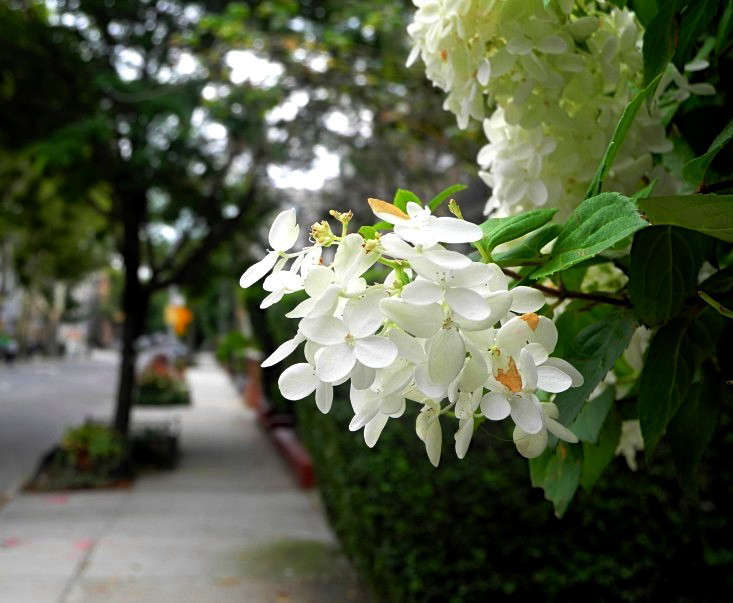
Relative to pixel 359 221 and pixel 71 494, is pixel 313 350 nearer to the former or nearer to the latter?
pixel 359 221

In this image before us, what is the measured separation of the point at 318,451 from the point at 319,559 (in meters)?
1.76

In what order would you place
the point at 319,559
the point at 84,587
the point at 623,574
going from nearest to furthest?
1. the point at 623,574
2. the point at 84,587
3. the point at 319,559

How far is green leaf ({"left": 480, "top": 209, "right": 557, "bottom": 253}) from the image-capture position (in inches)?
41.4

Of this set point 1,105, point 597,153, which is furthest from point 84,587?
point 1,105


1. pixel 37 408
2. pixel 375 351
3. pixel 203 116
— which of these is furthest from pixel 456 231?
pixel 37 408

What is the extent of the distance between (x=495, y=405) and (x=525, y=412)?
0.12 ft

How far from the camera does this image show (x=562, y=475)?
1.47m

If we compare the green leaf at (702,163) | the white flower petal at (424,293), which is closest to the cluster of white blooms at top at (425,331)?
the white flower petal at (424,293)

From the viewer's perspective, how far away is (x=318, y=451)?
825 centimetres

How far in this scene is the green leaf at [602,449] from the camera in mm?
1586

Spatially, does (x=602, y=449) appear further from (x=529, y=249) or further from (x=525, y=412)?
(x=525, y=412)

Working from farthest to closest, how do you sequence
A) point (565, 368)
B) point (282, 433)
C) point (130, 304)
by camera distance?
1. point (282, 433)
2. point (130, 304)
3. point (565, 368)

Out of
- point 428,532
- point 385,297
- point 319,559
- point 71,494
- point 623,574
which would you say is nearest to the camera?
point 385,297

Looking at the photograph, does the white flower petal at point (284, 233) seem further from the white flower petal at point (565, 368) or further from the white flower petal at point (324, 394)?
the white flower petal at point (565, 368)
